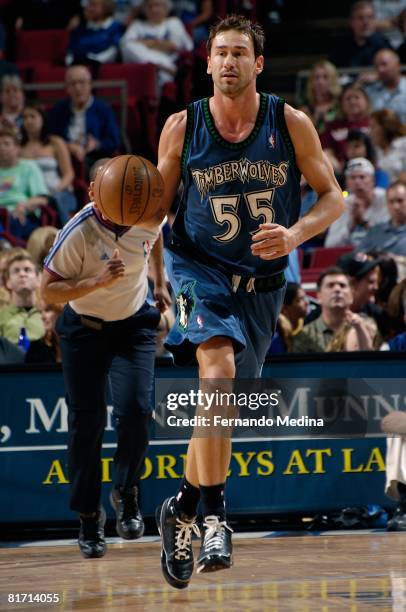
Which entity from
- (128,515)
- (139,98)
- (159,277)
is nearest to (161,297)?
(159,277)

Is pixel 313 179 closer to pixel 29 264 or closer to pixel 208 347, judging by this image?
pixel 208 347

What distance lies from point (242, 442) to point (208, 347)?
2.81 meters

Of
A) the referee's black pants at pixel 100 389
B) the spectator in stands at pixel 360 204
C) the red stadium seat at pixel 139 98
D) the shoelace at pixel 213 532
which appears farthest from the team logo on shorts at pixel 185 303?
the red stadium seat at pixel 139 98

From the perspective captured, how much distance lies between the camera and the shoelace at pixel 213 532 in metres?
4.41

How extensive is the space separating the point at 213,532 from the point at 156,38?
10169 millimetres

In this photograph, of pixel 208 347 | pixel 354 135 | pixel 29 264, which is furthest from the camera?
pixel 354 135

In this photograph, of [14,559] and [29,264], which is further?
[29,264]

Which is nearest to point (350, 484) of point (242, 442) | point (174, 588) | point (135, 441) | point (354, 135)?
point (242, 442)

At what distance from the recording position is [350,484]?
7238 mm

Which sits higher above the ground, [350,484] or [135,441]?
[135,441]

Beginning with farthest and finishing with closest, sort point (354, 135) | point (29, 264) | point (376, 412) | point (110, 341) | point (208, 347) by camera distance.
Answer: point (354, 135) < point (29, 264) < point (376, 412) < point (110, 341) < point (208, 347)

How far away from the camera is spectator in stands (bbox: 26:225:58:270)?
9.23 metres

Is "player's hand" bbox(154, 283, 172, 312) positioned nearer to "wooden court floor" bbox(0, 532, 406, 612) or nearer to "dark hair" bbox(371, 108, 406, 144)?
"wooden court floor" bbox(0, 532, 406, 612)

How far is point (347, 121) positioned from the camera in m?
11.8
